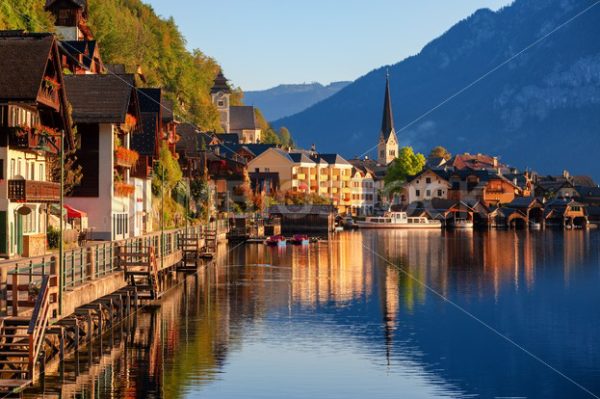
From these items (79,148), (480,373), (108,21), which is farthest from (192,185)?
(480,373)

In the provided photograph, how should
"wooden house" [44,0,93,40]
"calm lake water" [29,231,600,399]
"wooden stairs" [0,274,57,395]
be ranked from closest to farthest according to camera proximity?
"wooden stairs" [0,274,57,395] < "calm lake water" [29,231,600,399] < "wooden house" [44,0,93,40]

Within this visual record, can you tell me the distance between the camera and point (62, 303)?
37719mm

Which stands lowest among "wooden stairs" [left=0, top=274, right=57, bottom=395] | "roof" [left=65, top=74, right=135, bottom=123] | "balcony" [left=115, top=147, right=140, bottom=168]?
"wooden stairs" [left=0, top=274, right=57, bottom=395]

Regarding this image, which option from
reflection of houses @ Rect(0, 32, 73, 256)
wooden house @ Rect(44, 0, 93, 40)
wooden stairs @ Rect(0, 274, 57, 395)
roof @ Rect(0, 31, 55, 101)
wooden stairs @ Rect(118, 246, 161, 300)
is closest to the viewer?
wooden stairs @ Rect(0, 274, 57, 395)

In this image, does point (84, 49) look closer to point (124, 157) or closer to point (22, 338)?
point (124, 157)

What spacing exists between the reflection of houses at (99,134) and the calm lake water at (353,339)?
26.4 feet

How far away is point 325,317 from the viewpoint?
55656 millimetres

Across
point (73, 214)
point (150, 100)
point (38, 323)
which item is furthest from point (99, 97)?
point (38, 323)

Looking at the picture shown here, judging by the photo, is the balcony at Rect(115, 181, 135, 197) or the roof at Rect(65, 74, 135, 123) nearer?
the roof at Rect(65, 74, 135, 123)

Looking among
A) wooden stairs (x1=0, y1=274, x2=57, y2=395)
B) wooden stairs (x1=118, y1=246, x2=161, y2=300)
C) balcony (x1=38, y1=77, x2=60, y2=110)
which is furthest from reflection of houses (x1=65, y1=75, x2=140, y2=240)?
wooden stairs (x1=0, y1=274, x2=57, y2=395)

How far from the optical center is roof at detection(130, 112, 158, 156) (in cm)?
8950

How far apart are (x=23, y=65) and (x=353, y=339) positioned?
20.5m

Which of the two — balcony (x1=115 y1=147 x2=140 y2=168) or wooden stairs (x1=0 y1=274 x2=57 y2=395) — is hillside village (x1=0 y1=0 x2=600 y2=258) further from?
wooden stairs (x1=0 y1=274 x2=57 y2=395)

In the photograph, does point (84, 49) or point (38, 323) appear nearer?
point (38, 323)
